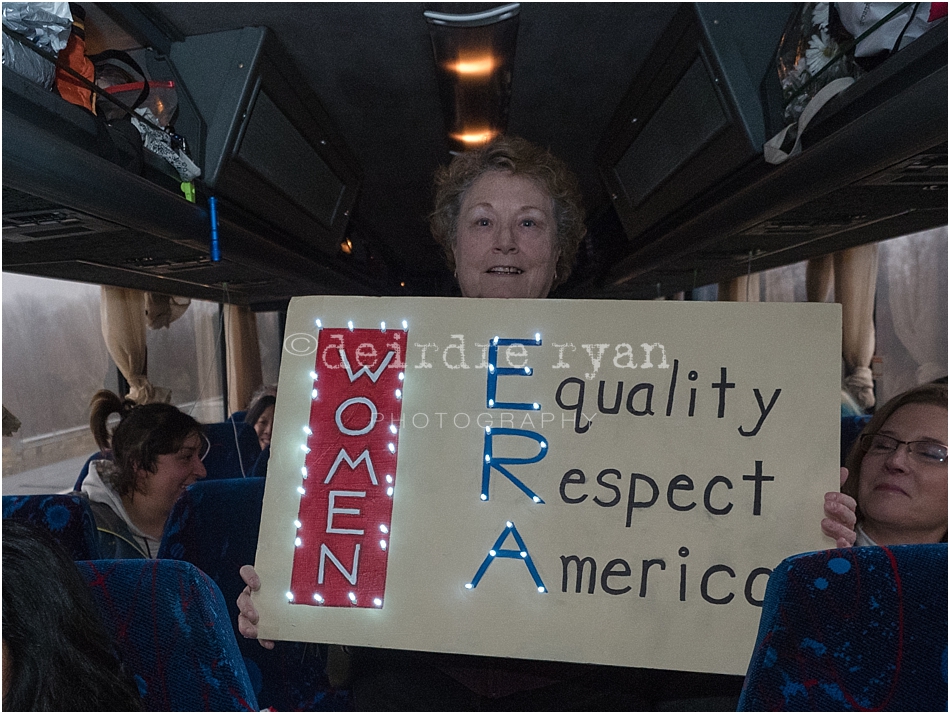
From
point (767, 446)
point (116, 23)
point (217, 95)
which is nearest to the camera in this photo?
point (767, 446)

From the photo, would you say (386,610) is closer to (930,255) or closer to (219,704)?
(219,704)

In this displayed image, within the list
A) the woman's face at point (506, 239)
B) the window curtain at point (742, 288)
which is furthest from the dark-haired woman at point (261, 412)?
the window curtain at point (742, 288)

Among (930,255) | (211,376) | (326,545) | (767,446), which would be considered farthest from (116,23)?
(930,255)

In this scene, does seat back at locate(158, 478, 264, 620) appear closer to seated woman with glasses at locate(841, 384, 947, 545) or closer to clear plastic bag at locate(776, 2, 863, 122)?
seated woman with glasses at locate(841, 384, 947, 545)

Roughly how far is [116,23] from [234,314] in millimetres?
1247

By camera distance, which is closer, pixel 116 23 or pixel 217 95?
pixel 116 23

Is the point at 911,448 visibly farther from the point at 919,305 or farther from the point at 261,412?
the point at 261,412

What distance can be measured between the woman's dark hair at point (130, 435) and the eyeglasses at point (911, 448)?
7.52 feet

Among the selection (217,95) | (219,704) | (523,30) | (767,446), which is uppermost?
(523,30)

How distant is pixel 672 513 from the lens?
95cm

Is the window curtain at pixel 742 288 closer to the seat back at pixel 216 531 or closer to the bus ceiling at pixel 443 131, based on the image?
the bus ceiling at pixel 443 131

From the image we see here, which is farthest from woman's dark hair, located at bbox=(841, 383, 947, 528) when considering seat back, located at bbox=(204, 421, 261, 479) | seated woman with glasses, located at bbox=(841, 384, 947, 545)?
seat back, located at bbox=(204, 421, 261, 479)

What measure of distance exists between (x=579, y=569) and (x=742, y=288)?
2.40 metres

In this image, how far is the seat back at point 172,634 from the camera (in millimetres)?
818
